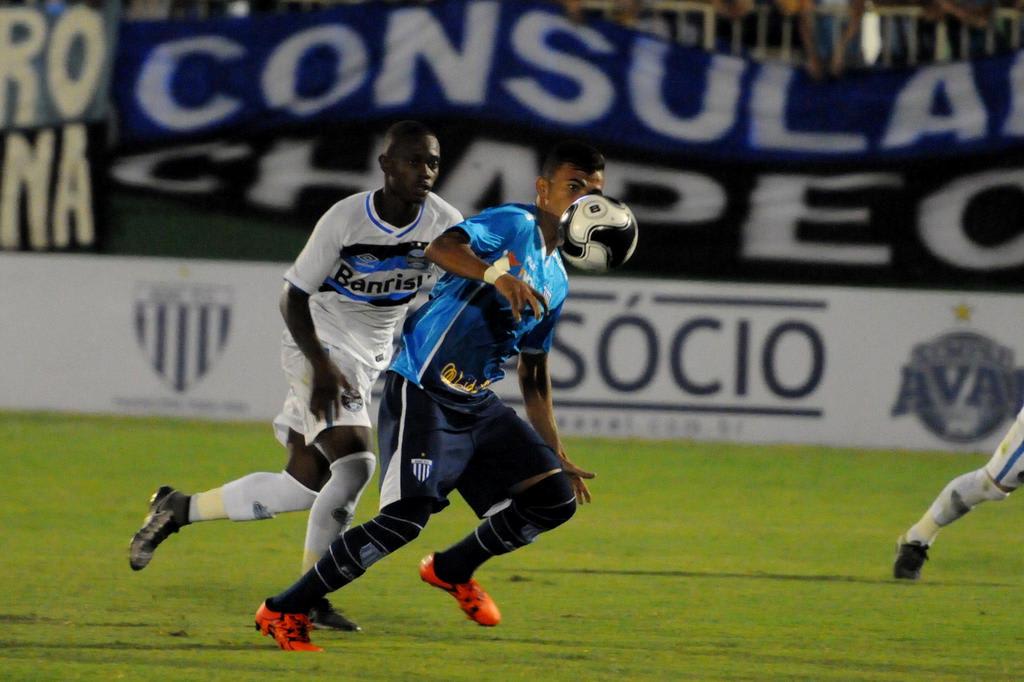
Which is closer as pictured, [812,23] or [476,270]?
[476,270]

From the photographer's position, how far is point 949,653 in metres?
6.40

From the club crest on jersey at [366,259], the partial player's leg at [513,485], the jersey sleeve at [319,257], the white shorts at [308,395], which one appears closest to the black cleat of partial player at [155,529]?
the white shorts at [308,395]

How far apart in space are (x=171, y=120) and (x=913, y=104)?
5788mm

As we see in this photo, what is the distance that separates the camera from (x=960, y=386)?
13086mm

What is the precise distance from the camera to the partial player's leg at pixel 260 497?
690 cm

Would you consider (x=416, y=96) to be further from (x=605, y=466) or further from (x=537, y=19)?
(x=605, y=466)

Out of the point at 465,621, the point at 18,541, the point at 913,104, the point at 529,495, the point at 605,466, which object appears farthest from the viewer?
the point at 913,104

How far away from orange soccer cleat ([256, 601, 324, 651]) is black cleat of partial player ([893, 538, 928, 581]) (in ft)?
10.8

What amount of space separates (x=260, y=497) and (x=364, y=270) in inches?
39.9

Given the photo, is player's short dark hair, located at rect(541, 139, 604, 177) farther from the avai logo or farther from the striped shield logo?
the striped shield logo

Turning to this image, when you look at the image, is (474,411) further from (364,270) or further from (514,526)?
(364,270)

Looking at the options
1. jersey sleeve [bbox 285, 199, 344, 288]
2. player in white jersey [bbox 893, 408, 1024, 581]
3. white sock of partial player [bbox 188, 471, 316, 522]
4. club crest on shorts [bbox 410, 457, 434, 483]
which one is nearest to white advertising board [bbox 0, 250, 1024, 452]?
player in white jersey [bbox 893, 408, 1024, 581]

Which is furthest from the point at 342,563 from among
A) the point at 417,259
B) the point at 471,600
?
the point at 417,259

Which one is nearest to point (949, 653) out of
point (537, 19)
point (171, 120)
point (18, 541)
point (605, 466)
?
point (18, 541)
